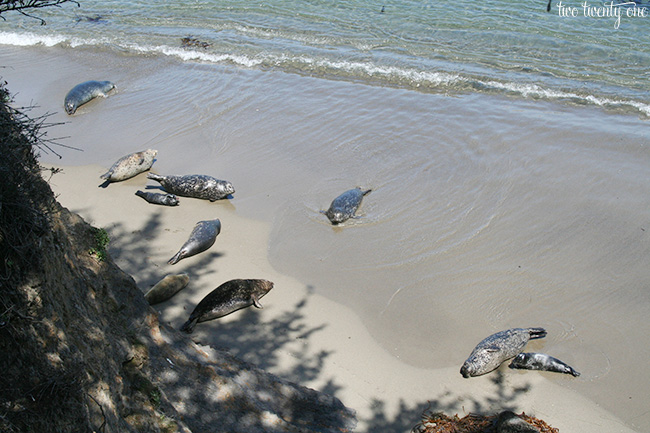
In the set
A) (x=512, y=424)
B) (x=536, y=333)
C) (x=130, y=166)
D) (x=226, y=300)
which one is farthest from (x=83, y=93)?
(x=512, y=424)

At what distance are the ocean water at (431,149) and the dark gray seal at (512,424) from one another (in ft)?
3.42

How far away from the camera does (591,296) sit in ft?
21.0

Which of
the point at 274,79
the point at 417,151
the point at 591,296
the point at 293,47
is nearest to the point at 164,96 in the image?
the point at 274,79

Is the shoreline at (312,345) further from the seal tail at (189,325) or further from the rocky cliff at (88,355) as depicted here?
the rocky cliff at (88,355)

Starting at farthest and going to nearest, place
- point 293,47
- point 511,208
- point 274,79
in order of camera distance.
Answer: point 293,47 < point 274,79 < point 511,208

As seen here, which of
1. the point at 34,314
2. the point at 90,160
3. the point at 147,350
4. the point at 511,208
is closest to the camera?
the point at 34,314

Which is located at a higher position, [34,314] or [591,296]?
[34,314]

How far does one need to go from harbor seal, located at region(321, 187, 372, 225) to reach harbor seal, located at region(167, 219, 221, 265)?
169 cm

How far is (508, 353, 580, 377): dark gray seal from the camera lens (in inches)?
212

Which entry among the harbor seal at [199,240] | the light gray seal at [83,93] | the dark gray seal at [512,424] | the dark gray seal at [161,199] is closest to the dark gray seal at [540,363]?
the dark gray seal at [512,424]

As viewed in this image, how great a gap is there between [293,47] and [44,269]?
13.8 meters

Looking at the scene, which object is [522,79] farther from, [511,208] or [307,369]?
[307,369]

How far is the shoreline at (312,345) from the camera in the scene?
508 centimetres

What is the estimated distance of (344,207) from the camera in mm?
7832
